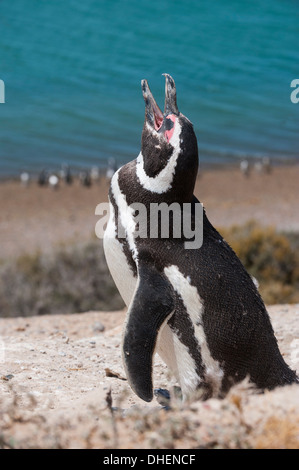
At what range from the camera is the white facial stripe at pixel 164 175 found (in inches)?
153

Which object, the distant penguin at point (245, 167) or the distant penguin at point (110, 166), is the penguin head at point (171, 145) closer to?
the distant penguin at point (110, 166)

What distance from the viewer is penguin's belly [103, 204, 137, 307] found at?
4109 millimetres

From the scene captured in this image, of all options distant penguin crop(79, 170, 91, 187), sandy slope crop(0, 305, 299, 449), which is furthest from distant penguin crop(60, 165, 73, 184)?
sandy slope crop(0, 305, 299, 449)

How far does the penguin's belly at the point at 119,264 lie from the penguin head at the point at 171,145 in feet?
1.56

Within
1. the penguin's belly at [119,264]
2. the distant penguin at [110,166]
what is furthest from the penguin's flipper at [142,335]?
the distant penguin at [110,166]

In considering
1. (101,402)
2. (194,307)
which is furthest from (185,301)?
(101,402)

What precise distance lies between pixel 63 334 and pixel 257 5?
34.3m

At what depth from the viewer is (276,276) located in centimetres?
1005

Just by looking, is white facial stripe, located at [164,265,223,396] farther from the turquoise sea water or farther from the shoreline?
the turquoise sea water

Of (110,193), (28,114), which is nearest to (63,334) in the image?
(110,193)

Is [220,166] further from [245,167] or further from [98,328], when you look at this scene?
[98,328]

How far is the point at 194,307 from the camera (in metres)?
3.88
